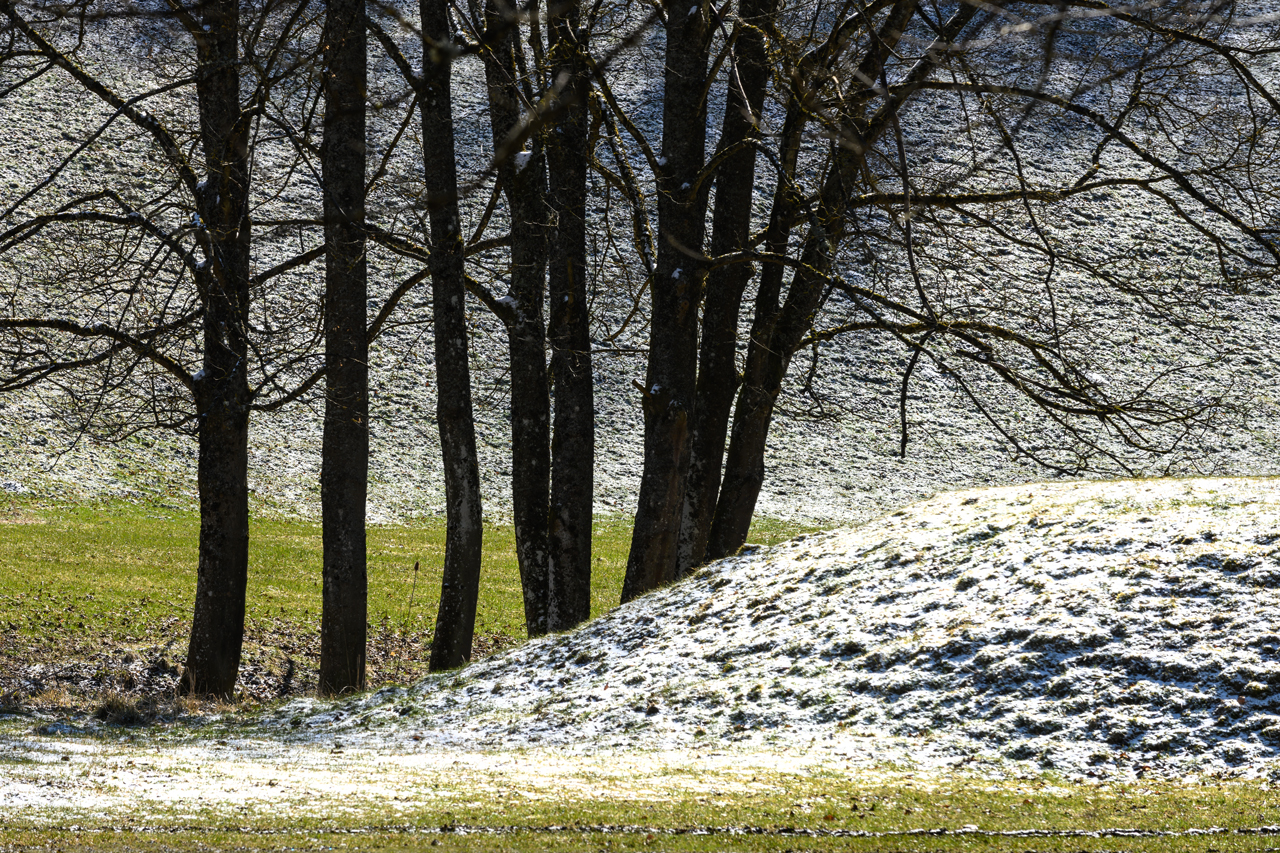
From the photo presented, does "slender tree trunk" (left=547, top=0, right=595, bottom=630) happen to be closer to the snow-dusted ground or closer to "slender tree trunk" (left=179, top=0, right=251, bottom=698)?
the snow-dusted ground

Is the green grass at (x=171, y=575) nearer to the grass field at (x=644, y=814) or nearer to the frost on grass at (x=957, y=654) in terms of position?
the frost on grass at (x=957, y=654)

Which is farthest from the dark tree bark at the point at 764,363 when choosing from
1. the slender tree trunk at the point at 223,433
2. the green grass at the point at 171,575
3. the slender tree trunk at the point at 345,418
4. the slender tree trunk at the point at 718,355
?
the slender tree trunk at the point at 223,433

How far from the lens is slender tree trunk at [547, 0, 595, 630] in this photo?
1164 cm

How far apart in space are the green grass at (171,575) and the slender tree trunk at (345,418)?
445 cm

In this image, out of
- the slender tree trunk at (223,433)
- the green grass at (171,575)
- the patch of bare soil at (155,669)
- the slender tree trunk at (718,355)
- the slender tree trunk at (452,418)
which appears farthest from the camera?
the green grass at (171,575)

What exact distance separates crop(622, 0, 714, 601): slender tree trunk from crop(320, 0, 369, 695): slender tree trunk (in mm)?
2939

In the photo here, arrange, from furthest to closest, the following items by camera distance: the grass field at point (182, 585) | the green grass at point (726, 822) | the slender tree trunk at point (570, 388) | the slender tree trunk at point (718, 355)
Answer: the grass field at point (182, 585), the slender tree trunk at point (718, 355), the slender tree trunk at point (570, 388), the green grass at point (726, 822)

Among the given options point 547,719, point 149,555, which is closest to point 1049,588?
point 547,719

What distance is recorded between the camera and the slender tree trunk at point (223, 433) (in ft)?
34.8

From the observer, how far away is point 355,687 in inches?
434

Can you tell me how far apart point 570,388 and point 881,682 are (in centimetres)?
535

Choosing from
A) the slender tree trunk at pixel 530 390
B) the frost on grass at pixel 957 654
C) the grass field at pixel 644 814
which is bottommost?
the grass field at pixel 644 814

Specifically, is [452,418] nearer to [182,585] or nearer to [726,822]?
[726,822]

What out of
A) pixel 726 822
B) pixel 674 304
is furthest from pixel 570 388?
pixel 726 822
